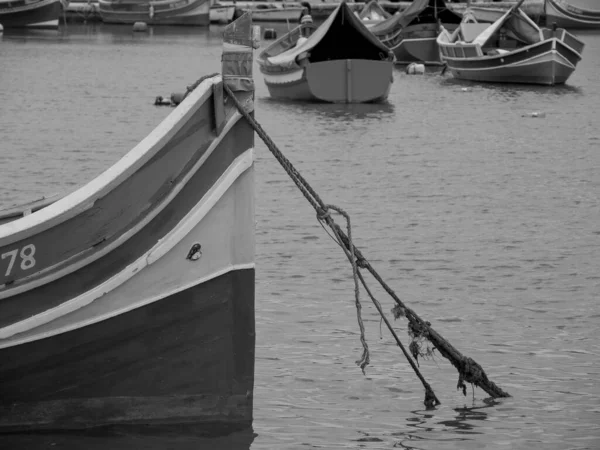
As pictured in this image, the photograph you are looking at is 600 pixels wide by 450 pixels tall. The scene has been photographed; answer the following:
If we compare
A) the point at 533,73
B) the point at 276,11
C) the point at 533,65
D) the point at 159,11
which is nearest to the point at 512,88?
the point at 533,73

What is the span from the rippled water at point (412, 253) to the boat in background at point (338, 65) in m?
0.75

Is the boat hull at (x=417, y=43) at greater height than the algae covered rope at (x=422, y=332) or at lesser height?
lesser

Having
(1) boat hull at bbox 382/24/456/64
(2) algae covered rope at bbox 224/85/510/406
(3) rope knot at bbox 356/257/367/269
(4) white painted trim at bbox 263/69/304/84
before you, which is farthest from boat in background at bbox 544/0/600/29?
(3) rope knot at bbox 356/257/367/269

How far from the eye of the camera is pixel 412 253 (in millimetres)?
13664

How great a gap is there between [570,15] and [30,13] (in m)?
Result: 32.9

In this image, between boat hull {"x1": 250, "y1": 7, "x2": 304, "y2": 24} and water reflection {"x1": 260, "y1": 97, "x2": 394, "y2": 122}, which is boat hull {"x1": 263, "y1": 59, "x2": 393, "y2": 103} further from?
boat hull {"x1": 250, "y1": 7, "x2": 304, "y2": 24}

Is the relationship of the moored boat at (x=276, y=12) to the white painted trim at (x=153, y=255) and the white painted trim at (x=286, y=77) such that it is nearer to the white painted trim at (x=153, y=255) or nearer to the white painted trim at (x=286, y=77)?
the white painted trim at (x=286, y=77)

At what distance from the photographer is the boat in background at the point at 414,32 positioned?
4788cm

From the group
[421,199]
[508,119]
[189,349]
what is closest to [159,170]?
[189,349]

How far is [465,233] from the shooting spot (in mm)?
14961

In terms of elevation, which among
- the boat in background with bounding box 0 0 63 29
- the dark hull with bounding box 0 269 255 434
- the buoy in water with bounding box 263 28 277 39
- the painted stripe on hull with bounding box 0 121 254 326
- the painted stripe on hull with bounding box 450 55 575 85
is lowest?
the buoy in water with bounding box 263 28 277 39

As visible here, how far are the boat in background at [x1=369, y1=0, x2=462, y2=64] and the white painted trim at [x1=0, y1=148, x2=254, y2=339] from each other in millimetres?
41295

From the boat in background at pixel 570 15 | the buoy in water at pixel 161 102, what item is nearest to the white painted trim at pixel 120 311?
the buoy in water at pixel 161 102

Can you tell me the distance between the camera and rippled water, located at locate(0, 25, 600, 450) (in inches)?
330
